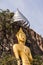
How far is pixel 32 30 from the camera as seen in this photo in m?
3.81

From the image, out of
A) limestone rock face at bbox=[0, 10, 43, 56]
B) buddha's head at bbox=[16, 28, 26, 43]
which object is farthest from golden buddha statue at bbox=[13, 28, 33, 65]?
limestone rock face at bbox=[0, 10, 43, 56]

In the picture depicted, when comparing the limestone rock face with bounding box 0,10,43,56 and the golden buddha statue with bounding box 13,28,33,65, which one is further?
the limestone rock face with bounding box 0,10,43,56

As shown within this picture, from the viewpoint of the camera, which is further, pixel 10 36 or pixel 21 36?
pixel 10 36

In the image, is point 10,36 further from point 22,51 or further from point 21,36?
point 22,51

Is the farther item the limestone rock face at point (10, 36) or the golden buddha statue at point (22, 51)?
the limestone rock face at point (10, 36)

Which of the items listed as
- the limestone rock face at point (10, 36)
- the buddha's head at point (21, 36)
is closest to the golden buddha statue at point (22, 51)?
the buddha's head at point (21, 36)

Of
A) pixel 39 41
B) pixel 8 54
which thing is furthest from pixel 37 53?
pixel 8 54

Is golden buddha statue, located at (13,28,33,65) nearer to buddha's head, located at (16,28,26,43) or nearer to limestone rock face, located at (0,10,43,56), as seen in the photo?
buddha's head, located at (16,28,26,43)

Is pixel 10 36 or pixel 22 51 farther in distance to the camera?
pixel 10 36

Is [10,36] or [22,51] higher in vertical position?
[10,36]

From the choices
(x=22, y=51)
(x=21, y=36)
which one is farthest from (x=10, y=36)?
(x=22, y=51)

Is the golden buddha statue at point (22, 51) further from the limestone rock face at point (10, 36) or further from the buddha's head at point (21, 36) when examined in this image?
the limestone rock face at point (10, 36)

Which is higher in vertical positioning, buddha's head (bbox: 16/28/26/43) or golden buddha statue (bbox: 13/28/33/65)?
buddha's head (bbox: 16/28/26/43)

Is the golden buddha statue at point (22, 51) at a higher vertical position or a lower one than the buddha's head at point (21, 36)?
lower
